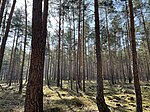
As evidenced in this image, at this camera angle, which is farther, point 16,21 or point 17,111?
point 16,21

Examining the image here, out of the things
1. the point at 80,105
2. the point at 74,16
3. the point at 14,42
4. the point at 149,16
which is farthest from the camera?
the point at 14,42

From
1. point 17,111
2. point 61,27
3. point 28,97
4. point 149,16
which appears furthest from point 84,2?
point 28,97

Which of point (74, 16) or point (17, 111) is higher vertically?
point (74, 16)

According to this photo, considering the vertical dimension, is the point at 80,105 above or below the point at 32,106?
below

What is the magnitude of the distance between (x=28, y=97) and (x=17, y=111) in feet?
15.3

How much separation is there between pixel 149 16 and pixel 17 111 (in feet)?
77.0

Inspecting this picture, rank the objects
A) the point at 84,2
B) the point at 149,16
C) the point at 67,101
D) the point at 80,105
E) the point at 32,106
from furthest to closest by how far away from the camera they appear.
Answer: the point at 149,16, the point at 84,2, the point at 67,101, the point at 80,105, the point at 32,106

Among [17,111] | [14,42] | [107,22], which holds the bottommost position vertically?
[17,111]

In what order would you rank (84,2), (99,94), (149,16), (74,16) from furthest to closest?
(149,16), (74,16), (84,2), (99,94)

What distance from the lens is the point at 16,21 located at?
2647 centimetres

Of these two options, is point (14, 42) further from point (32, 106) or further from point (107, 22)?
point (32, 106)

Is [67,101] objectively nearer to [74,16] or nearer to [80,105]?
[80,105]

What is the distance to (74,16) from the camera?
2359 cm

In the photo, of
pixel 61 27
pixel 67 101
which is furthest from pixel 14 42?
pixel 67 101
